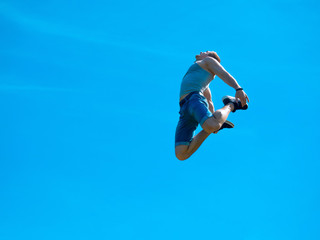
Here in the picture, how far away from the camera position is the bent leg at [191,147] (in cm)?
905

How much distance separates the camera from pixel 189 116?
362 inches

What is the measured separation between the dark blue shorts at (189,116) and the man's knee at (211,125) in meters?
0.32

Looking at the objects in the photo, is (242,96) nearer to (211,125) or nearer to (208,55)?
(211,125)

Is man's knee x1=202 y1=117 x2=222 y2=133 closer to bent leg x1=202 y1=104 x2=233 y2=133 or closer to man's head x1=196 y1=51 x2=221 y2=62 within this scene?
bent leg x1=202 y1=104 x2=233 y2=133

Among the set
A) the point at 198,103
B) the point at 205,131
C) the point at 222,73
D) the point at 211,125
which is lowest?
the point at 211,125

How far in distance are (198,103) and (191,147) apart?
0.80 meters

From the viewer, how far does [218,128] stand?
335 inches

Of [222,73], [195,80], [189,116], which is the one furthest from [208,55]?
[189,116]

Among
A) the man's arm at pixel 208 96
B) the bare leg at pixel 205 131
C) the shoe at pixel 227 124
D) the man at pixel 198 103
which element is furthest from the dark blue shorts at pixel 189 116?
the man's arm at pixel 208 96

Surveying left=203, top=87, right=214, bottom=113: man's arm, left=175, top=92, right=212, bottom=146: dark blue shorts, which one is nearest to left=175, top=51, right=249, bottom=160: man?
left=175, top=92, right=212, bottom=146: dark blue shorts

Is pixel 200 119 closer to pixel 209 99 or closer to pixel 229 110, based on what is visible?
pixel 229 110

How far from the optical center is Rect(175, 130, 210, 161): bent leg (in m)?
9.05

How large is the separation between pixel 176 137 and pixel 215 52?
71.3 inches

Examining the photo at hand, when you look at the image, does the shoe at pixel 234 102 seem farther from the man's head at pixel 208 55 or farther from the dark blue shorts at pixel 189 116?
the man's head at pixel 208 55
